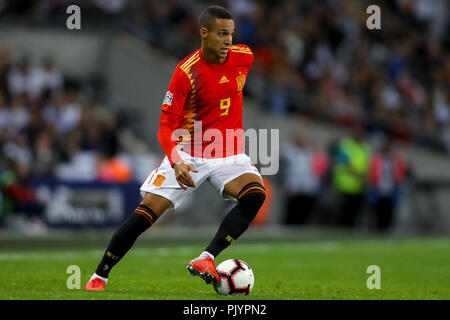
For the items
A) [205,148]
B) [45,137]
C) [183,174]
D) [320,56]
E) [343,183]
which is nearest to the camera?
[183,174]

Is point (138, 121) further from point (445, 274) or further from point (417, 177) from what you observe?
point (445, 274)

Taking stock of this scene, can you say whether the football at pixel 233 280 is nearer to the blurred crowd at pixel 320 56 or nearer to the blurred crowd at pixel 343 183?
the blurred crowd at pixel 343 183

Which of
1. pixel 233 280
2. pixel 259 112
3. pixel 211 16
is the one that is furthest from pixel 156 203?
pixel 259 112

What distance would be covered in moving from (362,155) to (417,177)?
370cm

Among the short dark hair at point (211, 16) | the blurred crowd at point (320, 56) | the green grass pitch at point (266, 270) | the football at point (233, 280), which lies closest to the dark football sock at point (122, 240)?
the green grass pitch at point (266, 270)

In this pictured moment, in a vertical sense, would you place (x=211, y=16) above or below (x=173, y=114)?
above

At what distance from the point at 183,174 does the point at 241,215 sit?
680 mm

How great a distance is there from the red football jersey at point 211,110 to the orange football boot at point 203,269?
3.42ft

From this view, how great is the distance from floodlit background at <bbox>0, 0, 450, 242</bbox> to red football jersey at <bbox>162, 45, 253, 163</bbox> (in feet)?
31.9

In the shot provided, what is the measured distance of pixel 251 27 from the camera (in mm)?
23188

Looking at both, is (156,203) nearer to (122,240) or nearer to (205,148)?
(122,240)

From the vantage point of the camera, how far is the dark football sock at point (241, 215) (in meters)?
7.98

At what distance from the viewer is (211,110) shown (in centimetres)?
816

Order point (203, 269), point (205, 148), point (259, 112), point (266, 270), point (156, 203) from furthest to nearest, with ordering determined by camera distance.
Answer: point (259, 112) → point (266, 270) → point (205, 148) → point (156, 203) → point (203, 269)
